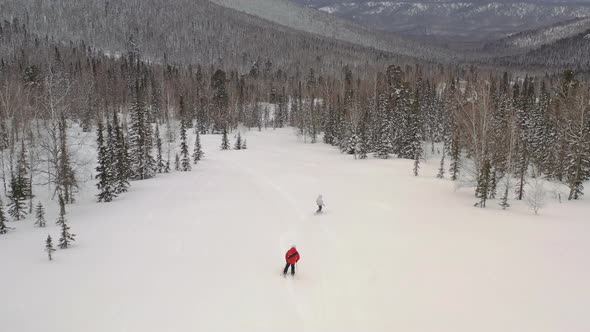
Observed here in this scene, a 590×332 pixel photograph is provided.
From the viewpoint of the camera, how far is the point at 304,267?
1880 centimetres

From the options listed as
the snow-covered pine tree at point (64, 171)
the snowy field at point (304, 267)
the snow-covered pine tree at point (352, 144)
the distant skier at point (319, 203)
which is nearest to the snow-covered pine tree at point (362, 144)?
the snow-covered pine tree at point (352, 144)

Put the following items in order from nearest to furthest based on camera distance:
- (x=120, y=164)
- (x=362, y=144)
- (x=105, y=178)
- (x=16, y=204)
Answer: (x=16, y=204)
(x=105, y=178)
(x=120, y=164)
(x=362, y=144)

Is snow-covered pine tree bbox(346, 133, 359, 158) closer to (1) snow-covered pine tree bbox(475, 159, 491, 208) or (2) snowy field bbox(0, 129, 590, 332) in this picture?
(2) snowy field bbox(0, 129, 590, 332)

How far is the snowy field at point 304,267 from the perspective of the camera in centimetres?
1428

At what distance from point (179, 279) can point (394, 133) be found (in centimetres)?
5970

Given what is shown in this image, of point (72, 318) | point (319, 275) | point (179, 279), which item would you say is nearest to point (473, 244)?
point (319, 275)

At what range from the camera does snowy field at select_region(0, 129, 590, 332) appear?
14.3m

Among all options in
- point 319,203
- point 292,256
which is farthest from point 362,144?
point 292,256

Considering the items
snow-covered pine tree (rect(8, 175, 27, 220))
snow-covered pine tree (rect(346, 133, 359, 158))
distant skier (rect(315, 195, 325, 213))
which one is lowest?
snow-covered pine tree (rect(8, 175, 27, 220))

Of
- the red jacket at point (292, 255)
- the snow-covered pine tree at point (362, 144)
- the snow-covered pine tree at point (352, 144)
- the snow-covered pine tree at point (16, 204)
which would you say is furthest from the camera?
the snow-covered pine tree at point (352, 144)

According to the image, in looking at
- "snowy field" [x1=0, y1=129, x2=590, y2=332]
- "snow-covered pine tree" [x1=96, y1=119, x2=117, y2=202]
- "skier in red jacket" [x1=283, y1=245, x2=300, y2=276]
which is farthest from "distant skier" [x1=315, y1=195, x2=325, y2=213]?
"snow-covered pine tree" [x1=96, y1=119, x2=117, y2=202]

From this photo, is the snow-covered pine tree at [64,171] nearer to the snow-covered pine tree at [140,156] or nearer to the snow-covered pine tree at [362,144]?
the snow-covered pine tree at [140,156]

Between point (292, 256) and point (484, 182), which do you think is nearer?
point (292, 256)

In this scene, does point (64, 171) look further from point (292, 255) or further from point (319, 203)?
point (292, 255)
